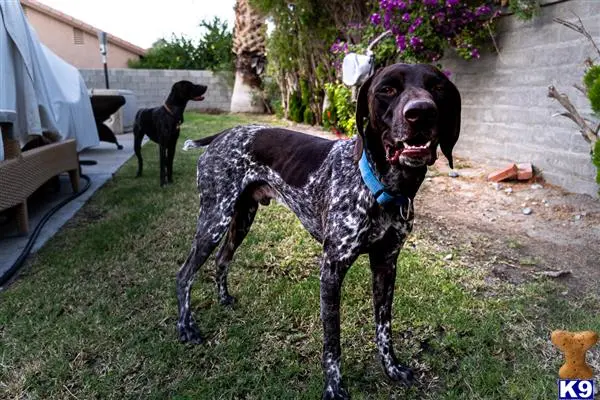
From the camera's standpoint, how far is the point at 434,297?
8.86 ft

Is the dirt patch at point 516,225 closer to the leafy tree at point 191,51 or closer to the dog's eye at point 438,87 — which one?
the dog's eye at point 438,87

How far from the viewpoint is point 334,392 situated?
1.91 meters

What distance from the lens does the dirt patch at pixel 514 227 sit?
3.11 metres

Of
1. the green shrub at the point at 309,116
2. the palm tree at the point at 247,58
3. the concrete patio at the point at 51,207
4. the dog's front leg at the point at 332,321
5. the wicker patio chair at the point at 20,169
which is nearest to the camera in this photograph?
the dog's front leg at the point at 332,321

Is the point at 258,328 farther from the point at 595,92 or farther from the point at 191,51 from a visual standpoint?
the point at 191,51

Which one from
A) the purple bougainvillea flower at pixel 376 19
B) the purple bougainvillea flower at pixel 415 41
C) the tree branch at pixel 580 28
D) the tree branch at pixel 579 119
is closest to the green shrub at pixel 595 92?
the tree branch at pixel 579 119

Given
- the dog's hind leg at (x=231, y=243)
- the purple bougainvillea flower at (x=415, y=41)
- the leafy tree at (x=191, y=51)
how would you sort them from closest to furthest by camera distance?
the dog's hind leg at (x=231, y=243) < the purple bougainvillea flower at (x=415, y=41) < the leafy tree at (x=191, y=51)

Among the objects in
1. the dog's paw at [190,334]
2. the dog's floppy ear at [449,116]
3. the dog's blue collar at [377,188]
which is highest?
the dog's floppy ear at [449,116]

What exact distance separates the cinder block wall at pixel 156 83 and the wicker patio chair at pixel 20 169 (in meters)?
12.1

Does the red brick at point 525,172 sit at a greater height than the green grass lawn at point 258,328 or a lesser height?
greater

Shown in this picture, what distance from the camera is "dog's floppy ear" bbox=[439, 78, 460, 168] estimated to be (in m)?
1.63

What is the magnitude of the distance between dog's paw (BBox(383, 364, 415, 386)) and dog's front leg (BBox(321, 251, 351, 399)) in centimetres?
24

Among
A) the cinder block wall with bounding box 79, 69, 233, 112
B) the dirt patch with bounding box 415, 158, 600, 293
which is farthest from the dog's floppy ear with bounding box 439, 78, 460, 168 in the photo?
the cinder block wall with bounding box 79, 69, 233, 112

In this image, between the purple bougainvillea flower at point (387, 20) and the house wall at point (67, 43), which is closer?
the purple bougainvillea flower at point (387, 20)
